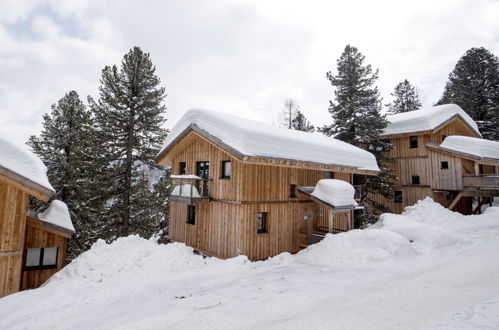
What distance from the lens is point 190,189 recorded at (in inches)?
564

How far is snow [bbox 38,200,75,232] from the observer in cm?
1262

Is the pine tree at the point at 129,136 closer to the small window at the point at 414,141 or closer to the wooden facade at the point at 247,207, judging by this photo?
the wooden facade at the point at 247,207

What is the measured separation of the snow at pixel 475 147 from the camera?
2105 cm

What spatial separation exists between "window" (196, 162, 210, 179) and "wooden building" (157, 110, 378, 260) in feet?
0.20

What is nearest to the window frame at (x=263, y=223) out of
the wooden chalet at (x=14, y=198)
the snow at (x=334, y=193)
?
the snow at (x=334, y=193)

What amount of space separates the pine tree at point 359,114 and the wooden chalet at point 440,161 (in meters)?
3.27

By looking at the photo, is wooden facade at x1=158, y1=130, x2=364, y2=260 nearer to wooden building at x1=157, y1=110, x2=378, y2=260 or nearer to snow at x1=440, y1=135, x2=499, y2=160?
wooden building at x1=157, y1=110, x2=378, y2=260

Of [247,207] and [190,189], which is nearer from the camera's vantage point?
[247,207]

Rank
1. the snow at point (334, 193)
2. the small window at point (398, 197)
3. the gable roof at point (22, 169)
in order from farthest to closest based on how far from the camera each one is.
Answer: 1. the small window at point (398, 197)
2. the snow at point (334, 193)
3. the gable roof at point (22, 169)

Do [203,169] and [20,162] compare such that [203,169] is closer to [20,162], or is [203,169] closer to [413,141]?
[20,162]

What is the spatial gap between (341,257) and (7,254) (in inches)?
520

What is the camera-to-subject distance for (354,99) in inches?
866

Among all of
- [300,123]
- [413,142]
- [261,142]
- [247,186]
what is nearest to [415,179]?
[413,142]

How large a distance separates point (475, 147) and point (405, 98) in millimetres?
19585
